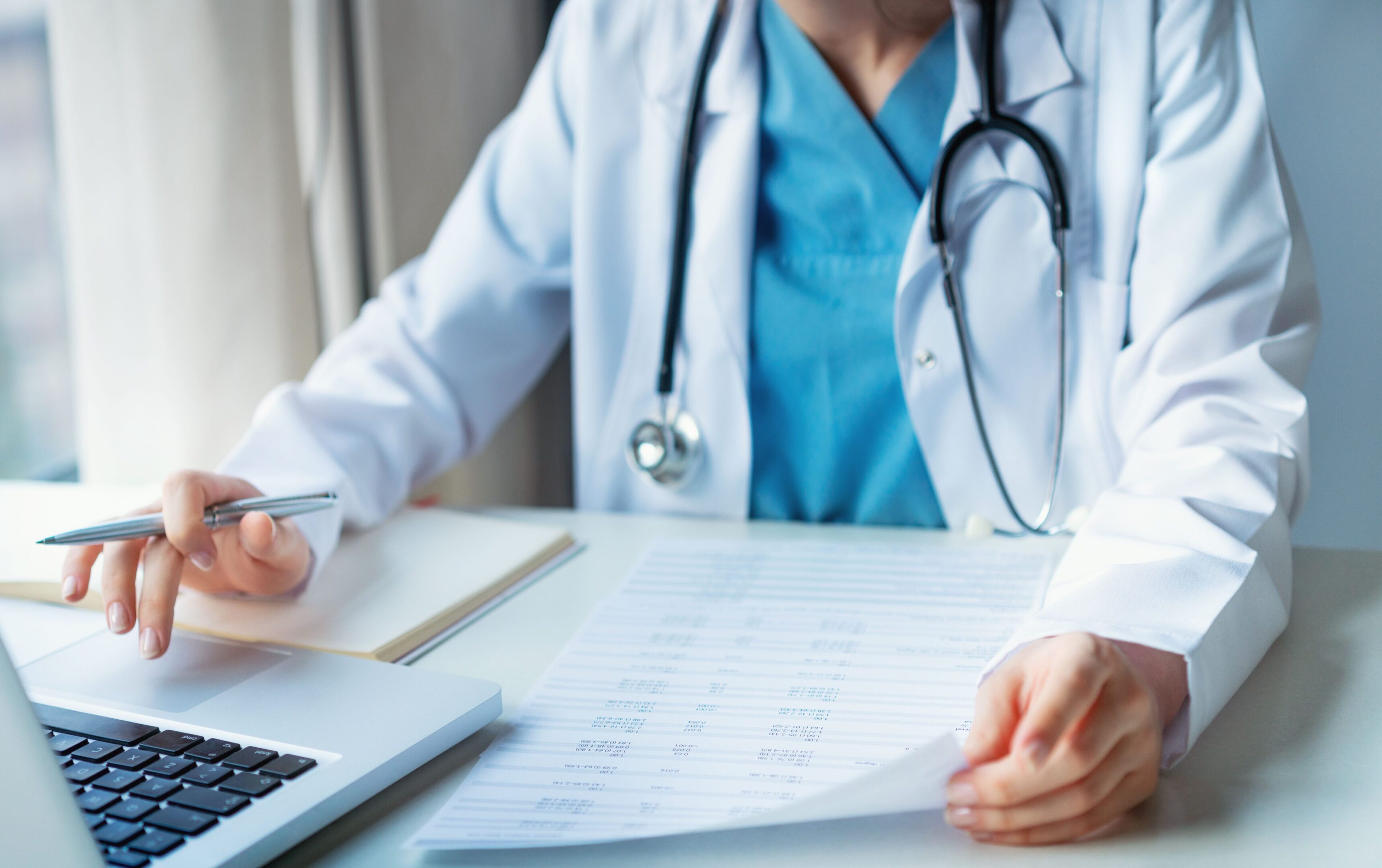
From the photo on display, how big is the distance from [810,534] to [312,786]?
19.6 inches

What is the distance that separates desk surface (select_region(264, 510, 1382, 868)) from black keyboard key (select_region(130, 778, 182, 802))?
2.3 inches

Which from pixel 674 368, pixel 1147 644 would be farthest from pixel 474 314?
pixel 1147 644

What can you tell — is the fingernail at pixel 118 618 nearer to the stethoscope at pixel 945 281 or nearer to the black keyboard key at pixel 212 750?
the black keyboard key at pixel 212 750

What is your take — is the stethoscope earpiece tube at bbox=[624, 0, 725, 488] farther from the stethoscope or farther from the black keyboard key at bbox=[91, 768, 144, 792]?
the black keyboard key at bbox=[91, 768, 144, 792]

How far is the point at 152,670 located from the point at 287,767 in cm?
17

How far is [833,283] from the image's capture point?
1005mm

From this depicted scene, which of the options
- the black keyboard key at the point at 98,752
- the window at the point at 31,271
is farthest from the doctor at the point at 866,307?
the window at the point at 31,271

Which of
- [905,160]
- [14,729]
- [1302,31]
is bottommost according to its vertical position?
[14,729]

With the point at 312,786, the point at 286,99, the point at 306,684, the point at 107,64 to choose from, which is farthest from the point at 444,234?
the point at 312,786

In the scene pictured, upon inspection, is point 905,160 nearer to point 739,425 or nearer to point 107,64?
point 739,425

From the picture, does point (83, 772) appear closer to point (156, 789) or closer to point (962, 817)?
point (156, 789)

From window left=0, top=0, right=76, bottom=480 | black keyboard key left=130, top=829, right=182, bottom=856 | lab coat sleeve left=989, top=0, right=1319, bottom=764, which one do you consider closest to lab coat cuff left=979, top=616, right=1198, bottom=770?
lab coat sleeve left=989, top=0, right=1319, bottom=764

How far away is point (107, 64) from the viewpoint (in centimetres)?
100

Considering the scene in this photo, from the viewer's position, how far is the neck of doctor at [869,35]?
0.98m
